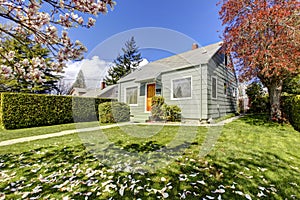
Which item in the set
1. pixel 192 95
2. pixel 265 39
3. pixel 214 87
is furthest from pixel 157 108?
pixel 265 39

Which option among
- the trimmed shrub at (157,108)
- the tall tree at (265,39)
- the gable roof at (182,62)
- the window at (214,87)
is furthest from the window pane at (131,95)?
the tall tree at (265,39)

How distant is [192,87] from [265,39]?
3.82m

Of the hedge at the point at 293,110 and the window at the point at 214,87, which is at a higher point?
the window at the point at 214,87

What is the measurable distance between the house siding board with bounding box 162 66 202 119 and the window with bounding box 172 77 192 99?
19 cm

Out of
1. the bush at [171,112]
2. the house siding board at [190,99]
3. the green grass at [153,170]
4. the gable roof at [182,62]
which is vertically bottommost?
the green grass at [153,170]

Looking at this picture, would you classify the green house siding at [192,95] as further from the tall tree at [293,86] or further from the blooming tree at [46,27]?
the tall tree at [293,86]

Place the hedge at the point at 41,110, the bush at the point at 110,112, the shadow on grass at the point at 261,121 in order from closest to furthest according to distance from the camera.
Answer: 1. the shadow on grass at the point at 261,121
2. the hedge at the point at 41,110
3. the bush at the point at 110,112

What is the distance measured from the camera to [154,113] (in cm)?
912

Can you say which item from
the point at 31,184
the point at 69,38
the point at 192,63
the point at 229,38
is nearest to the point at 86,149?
the point at 31,184

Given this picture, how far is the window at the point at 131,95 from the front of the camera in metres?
12.0

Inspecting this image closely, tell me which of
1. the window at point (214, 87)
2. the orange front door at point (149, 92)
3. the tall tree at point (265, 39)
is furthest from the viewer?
the orange front door at point (149, 92)

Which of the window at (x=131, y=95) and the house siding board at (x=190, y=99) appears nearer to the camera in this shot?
the house siding board at (x=190, y=99)

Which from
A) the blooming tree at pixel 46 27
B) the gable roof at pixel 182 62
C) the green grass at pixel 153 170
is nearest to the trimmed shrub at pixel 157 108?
the gable roof at pixel 182 62

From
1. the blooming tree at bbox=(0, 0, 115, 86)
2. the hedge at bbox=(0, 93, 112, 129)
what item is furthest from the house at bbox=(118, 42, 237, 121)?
the blooming tree at bbox=(0, 0, 115, 86)
